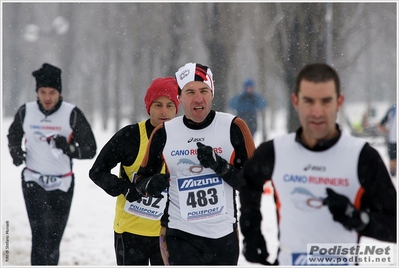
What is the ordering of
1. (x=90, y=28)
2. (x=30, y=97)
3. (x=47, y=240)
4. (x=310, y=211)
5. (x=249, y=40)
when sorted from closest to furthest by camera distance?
(x=310, y=211) < (x=47, y=240) < (x=249, y=40) < (x=90, y=28) < (x=30, y=97)

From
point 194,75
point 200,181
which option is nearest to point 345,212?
point 200,181

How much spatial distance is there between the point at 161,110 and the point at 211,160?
1.00 metres

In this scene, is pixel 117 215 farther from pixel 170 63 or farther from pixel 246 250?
pixel 170 63

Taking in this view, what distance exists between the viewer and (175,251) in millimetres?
4184

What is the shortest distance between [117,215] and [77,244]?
3640 mm

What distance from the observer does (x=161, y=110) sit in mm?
4863

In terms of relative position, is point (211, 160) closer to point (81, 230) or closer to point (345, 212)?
point (345, 212)

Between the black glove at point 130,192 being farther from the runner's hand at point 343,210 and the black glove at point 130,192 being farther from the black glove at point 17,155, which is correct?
the black glove at point 17,155

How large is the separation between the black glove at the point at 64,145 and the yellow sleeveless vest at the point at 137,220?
1527 mm

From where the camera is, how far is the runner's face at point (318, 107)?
115 inches

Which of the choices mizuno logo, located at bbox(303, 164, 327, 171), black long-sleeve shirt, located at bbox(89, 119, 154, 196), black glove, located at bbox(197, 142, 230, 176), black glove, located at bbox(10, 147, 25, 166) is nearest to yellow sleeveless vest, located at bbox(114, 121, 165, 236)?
black long-sleeve shirt, located at bbox(89, 119, 154, 196)

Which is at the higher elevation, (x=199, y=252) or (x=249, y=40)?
(x=249, y=40)

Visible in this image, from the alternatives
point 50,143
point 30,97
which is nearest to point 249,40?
point 50,143

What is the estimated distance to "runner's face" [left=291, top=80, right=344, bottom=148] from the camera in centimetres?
293
